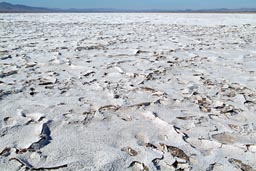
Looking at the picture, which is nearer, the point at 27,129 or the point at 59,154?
the point at 59,154

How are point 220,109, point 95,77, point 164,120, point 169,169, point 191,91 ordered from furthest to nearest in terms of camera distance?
point 95,77
point 191,91
point 220,109
point 164,120
point 169,169

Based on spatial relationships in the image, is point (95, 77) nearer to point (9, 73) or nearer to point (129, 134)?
point (9, 73)

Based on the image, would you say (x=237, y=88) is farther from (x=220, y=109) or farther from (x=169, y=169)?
(x=169, y=169)

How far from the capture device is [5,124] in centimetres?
206

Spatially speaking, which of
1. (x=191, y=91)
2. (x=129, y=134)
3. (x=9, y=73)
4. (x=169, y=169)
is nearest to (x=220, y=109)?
(x=191, y=91)

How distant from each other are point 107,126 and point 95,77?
1404 mm

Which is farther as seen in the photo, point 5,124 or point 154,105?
point 154,105

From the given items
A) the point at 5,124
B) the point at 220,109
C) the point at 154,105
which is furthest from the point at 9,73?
the point at 220,109

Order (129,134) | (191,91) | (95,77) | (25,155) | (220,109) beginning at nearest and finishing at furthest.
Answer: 1. (25,155)
2. (129,134)
3. (220,109)
4. (191,91)
5. (95,77)

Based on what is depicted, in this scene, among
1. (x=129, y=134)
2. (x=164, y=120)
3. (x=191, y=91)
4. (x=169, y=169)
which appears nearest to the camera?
(x=169, y=169)

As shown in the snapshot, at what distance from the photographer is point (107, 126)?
2.08m

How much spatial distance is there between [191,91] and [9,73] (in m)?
2.09

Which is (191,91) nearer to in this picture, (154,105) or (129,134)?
(154,105)

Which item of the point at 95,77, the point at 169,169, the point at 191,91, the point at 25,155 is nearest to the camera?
the point at 169,169
